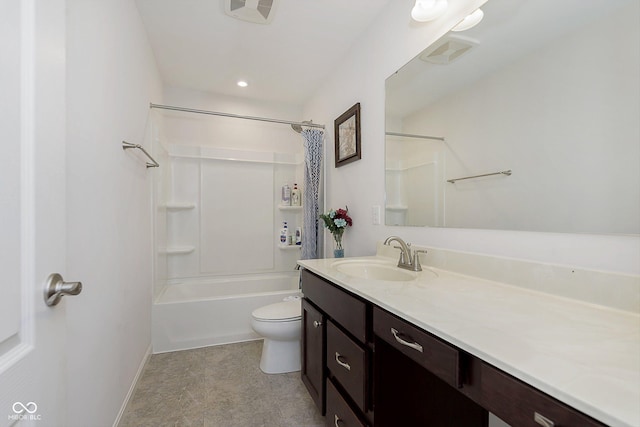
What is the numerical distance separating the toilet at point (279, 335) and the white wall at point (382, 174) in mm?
696

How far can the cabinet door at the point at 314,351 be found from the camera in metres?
1.32

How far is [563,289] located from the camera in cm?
87

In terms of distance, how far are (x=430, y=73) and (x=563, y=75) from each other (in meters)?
0.65

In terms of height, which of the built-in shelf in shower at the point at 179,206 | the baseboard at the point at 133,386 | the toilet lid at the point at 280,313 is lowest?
the baseboard at the point at 133,386

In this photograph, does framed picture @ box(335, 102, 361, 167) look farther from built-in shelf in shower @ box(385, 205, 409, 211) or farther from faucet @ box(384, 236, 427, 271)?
faucet @ box(384, 236, 427, 271)

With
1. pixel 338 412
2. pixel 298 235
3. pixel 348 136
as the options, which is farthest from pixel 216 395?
pixel 348 136

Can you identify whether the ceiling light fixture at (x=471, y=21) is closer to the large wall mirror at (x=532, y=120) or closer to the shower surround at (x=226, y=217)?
the large wall mirror at (x=532, y=120)

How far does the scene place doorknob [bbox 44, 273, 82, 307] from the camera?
59cm

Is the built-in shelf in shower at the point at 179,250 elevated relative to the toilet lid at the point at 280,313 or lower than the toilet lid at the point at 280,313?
elevated

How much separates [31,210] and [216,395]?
5.23 ft

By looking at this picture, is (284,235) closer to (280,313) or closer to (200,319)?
(200,319)

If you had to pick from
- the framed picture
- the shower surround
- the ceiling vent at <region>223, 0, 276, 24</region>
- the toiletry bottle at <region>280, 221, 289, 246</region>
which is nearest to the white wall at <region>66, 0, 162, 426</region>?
the ceiling vent at <region>223, 0, 276, 24</region>

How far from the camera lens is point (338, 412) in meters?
1.15

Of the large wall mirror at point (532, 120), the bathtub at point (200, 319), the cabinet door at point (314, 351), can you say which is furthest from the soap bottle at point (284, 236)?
the large wall mirror at point (532, 120)
